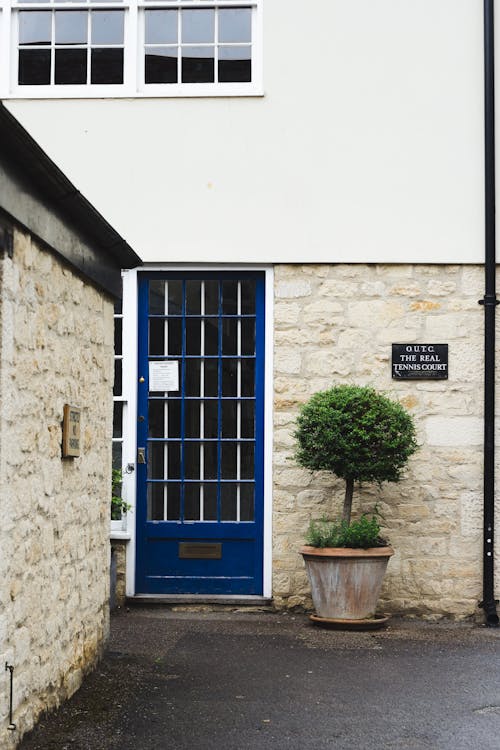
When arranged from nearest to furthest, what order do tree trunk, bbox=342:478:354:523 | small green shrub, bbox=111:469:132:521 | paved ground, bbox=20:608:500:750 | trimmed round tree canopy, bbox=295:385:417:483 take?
1. paved ground, bbox=20:608:500:750
2. trimmed round tree canopy, bbox=295:385:417:483
3. tree trunk, bbox=342:478:354:523
4. small green shrub, bbox=111:469:132:521

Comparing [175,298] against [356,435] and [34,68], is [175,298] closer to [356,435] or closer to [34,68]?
[356,435]

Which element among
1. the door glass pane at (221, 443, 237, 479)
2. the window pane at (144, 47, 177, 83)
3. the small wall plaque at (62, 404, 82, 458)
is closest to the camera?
the small wall plaque at (62, 404, 82, 458)

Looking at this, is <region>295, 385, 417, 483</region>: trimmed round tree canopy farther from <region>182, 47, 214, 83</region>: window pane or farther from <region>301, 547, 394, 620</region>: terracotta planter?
<region>182, 47, 214, 83</region>: window pane

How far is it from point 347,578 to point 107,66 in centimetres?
437

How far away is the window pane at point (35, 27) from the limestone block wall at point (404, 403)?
2620 millimetres

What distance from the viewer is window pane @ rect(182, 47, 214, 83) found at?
9203mm

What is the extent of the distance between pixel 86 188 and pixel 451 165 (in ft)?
9.21

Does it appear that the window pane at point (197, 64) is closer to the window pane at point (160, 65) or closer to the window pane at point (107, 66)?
the window pane at point (160, 65)

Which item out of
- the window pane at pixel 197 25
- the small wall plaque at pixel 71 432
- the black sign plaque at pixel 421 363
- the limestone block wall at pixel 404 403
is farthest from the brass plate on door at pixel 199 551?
the window pane at pixel 197 25

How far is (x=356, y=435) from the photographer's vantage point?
811 cm

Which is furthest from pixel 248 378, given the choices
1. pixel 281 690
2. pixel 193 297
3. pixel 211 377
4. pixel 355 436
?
pixel 281 690

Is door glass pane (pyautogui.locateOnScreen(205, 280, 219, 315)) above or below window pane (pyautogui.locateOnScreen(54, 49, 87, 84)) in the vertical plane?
below

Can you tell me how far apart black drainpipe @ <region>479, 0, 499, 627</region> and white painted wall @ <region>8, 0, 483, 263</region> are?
4.5 inches

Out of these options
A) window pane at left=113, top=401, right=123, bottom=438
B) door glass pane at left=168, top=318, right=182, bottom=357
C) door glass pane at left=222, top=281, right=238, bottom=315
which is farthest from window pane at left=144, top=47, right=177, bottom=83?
window pane at left=113, top=401, right=123, bottom=438
